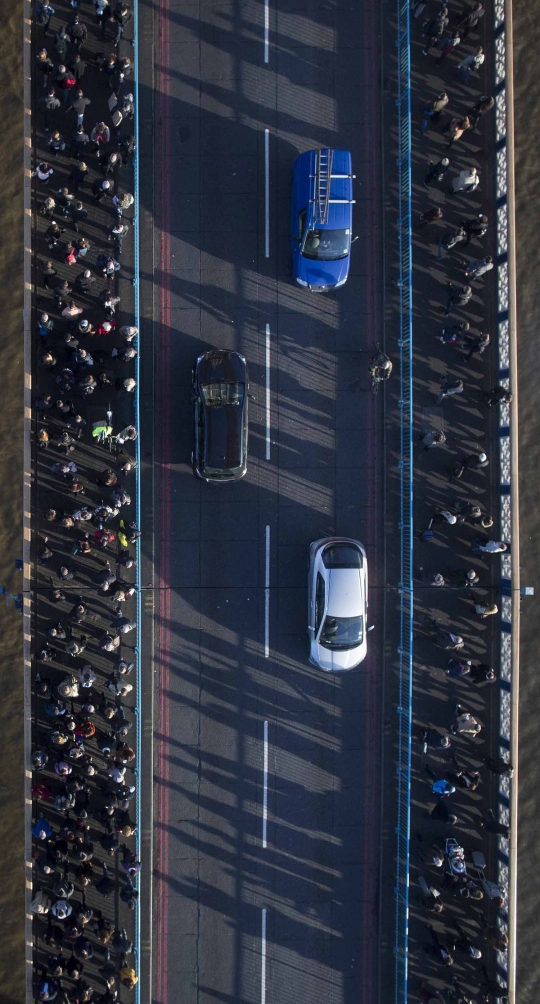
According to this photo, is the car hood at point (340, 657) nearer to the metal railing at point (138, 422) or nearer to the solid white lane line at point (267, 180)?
the metal railing at point (138, 422)

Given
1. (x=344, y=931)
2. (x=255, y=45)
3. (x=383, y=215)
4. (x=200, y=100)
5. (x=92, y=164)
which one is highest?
(x=255, y=45)

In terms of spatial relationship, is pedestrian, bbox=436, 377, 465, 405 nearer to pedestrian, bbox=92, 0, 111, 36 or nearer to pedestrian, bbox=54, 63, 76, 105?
pedestrian, bbox=54, 63, 76, 105

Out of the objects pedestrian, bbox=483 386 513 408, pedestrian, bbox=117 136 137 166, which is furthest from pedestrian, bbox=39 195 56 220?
pedestrian, bbox=483 386 513 408

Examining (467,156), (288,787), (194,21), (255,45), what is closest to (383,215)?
(467,156)

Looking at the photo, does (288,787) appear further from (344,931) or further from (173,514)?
(173,514)

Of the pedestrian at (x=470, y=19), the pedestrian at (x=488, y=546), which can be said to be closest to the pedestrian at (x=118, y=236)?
the pedestrian at (x=470, y=19)

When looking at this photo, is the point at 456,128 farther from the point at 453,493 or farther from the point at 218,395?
the point at 453,493

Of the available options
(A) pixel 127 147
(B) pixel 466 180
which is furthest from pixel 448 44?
(A) pixel 127 147

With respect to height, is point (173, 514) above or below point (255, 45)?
below
